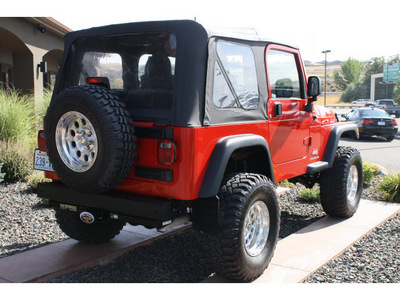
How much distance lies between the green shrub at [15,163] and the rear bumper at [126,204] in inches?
151

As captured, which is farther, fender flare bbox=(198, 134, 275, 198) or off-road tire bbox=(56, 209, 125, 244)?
off-road tire bbox=(56, 209, 125, 244)

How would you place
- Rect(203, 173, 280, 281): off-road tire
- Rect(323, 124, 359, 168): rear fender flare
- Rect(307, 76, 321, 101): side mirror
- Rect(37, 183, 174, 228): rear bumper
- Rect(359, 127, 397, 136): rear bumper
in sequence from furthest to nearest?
Rect(359, 127, 397, 136): rear bumper
Rect(323, 124, 359, 168): rear fender flare
Rect(307, 76, 321, 101): side mirror
Rect(203, 173, 280, 281): off-road tire
Rect(37, 183, 174, 228): rear bumper

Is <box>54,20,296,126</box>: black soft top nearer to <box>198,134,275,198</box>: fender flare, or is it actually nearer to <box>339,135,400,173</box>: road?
<box>198,134,275,198</box>: fender flare

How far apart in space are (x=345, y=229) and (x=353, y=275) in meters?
1.40

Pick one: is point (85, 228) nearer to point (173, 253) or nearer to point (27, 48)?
point (173, 253)

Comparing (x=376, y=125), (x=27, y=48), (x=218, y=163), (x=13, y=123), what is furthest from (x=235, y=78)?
(x=376, y=125)

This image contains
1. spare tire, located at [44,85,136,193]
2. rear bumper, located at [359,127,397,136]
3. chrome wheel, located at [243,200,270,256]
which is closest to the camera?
spare tire, located at [44,85,136,193]

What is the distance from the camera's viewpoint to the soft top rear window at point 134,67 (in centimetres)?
361

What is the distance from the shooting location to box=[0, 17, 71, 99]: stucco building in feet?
46.2

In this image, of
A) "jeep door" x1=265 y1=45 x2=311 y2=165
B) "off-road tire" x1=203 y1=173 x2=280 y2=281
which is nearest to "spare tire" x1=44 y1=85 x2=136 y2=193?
"off-road tire" x1=203 y1=173 x2=280 y2=281

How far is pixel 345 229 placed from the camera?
527 centimetres

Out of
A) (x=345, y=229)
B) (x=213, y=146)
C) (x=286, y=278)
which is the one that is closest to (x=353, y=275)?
(x=286, y=278)

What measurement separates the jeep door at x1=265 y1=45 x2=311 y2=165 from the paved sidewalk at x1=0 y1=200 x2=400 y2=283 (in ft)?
3.13

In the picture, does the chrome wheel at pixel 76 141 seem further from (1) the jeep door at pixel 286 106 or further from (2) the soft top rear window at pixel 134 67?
(1) the jeep door at pixel 286 106
